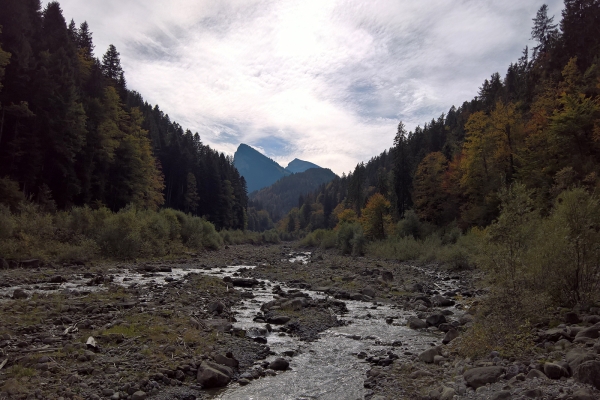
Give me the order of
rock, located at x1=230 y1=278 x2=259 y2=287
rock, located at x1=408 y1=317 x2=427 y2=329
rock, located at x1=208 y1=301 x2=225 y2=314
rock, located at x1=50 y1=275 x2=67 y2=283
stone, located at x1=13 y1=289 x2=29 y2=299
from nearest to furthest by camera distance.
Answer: stone, located at x1=13 y1=289 x2=29 y2=299
rock, located at x1=408 y1=317 x2=427 y2=329
rock, located at x1=208 y1=301 x2=225 y2=314
rock, located at x1=50 y1=275 x2=67 y2=283
rock, located at x1=230 y1=278 x2=259 y2=287

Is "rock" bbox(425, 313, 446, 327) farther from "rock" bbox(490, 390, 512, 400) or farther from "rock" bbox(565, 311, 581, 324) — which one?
"rock" bbox(490, 390, 512, 400)

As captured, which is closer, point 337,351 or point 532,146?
point 337,351

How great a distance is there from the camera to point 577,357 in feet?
20.2

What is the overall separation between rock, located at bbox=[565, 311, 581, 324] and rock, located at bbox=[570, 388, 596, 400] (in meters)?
4.93

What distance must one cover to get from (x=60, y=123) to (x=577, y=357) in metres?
37.3

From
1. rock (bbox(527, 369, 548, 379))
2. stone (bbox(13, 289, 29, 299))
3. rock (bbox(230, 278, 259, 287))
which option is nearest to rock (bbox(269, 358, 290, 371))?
rock (bbox(527, 369, 548, 379))

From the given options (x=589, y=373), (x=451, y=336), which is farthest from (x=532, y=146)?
(x=589, y=373)

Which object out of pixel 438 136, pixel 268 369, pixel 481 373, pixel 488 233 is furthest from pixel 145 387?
pixel 438 136

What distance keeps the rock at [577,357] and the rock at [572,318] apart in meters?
2.67

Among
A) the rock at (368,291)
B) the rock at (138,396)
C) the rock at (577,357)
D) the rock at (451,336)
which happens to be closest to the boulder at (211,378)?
the rock at (138,396)

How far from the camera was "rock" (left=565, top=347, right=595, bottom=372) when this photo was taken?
5800 millimetres

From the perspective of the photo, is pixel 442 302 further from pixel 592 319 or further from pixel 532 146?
pixel 532 146

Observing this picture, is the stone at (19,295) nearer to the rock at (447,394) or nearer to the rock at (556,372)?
the rock at (447,394)

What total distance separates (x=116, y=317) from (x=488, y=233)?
10568 millimetres
